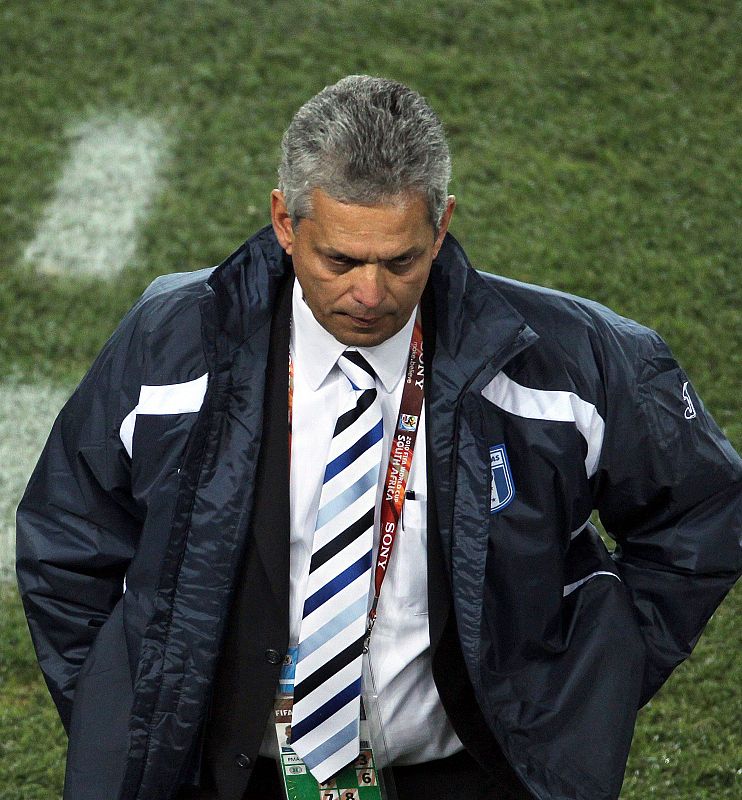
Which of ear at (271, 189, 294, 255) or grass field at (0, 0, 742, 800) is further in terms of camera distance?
grass field at (0, 0, 742, 800)

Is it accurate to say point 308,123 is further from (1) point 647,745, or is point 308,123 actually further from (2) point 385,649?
(1) point 647,745

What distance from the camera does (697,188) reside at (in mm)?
5859

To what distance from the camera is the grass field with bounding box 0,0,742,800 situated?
5387 mm

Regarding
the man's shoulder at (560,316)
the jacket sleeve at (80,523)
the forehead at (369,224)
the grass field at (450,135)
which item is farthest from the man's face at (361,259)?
the grass field at (450,135)

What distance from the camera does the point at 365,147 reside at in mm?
2293

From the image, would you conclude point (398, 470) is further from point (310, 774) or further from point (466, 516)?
point (310, 774)

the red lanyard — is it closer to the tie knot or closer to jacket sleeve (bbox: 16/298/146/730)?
the tie knot

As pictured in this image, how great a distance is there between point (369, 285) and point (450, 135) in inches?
149

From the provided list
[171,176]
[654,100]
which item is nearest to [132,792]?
[171,176]

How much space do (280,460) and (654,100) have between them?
4.16 metres

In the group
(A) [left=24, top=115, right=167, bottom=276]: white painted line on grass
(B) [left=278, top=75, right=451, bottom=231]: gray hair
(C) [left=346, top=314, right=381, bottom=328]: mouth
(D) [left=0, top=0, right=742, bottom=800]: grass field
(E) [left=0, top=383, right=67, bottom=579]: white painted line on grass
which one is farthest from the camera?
(A) [left=24, top=115, right=167, bottom=276]: white painted line on grass

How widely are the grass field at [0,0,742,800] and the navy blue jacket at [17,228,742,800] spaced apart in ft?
7.26

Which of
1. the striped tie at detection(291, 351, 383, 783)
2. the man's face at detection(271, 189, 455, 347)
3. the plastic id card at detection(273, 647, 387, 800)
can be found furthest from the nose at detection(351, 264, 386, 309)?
the plastic id card at detection(273, 647, 387, 800)

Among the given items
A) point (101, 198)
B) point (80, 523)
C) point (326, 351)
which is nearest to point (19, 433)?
point (101, 198)
